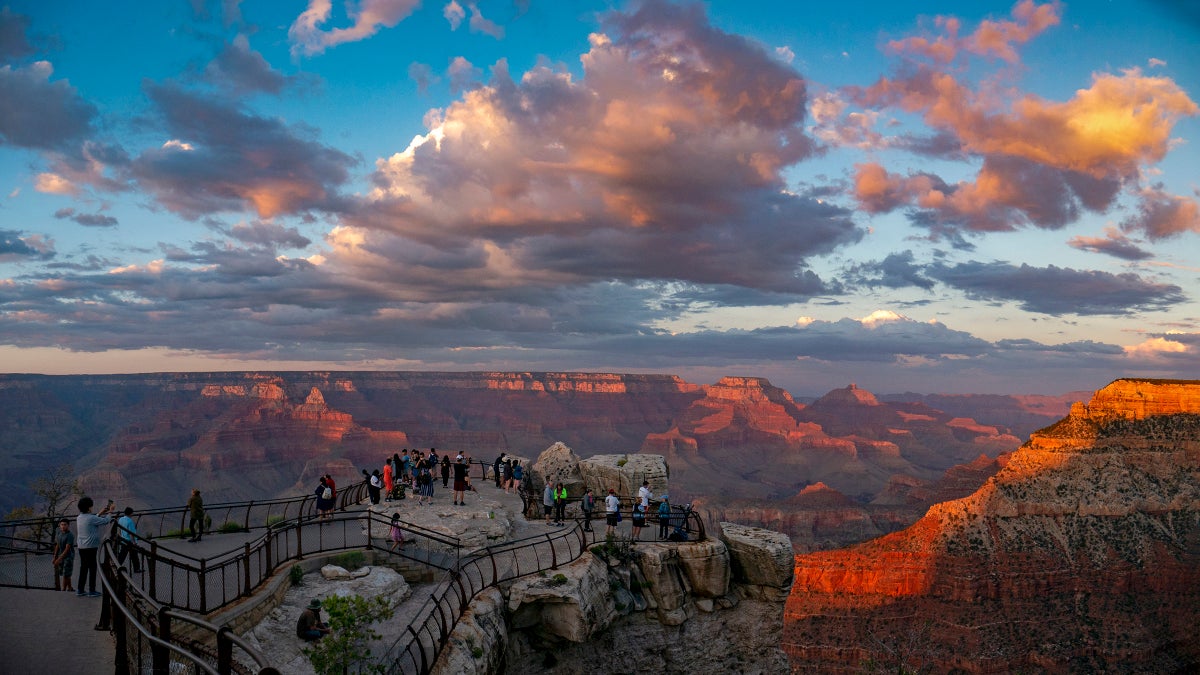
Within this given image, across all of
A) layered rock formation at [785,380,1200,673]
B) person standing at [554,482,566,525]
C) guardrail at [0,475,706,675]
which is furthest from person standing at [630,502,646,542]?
layered rock formation at [785,380,1200,673]

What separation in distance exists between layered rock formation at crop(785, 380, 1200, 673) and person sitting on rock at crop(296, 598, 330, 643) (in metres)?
57.6

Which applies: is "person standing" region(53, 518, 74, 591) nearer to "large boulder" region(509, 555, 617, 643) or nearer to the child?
the child

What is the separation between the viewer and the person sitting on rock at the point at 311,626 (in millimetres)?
16406

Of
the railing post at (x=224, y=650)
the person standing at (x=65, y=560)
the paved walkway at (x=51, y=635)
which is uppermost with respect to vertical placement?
the railing post at (x=224, y=650)

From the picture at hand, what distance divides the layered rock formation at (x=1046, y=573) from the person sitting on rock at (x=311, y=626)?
189 feet

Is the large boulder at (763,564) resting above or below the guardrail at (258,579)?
below

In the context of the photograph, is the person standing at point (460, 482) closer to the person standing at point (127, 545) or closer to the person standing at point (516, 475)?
the person standing at point (516, 475)

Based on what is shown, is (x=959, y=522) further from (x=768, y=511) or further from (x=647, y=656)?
(x=647, y=656)

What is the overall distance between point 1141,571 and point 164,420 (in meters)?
210

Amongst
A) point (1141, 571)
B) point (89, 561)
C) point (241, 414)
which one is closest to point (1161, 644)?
point (1141, 571)

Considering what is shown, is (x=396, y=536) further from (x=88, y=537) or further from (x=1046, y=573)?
(x=1046, y=573)

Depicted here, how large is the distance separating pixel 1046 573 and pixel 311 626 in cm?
8399

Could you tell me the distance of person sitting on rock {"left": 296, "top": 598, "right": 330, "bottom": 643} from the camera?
646 inches

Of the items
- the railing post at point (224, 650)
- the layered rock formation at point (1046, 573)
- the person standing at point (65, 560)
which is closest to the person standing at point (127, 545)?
the person standing at point (65, 560)
